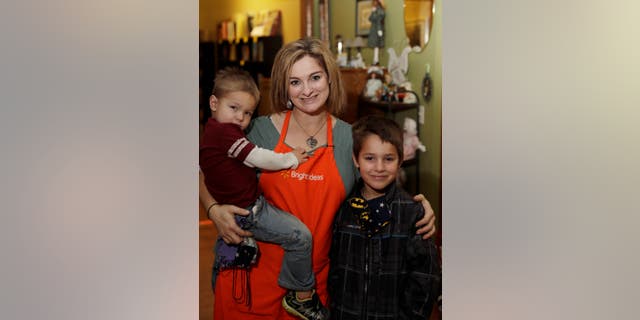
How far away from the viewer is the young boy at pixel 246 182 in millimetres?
3096

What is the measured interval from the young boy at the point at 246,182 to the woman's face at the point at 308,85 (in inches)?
5.7

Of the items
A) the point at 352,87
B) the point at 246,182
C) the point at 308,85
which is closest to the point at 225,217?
the point at 246,182

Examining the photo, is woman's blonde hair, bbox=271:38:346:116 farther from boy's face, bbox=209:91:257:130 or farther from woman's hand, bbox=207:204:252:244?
woman's hand, bbox=207:204:252:244

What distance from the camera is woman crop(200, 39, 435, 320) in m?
3.16
